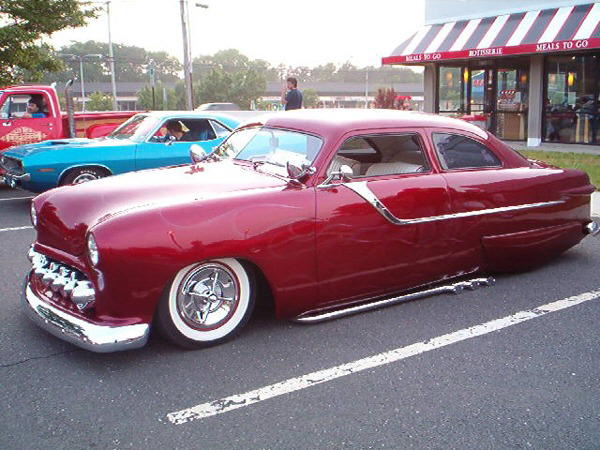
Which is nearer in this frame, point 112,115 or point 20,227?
point 20,227

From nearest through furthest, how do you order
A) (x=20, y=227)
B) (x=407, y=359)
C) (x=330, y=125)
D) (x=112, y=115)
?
1. (x=407, y=359)
2. (x=330, y=125)
3. (x=20, y=227)
4. (x=112, y=115)

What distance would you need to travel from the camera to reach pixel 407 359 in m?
3.77

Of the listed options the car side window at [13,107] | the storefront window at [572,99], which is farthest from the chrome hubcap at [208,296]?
the storefront window at [572,99]

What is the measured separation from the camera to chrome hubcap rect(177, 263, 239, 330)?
3.79m

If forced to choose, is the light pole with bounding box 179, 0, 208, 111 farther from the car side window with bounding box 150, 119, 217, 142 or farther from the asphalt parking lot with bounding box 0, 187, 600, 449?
the asphalt parking lot with bounding box 0, 187, 600, 449

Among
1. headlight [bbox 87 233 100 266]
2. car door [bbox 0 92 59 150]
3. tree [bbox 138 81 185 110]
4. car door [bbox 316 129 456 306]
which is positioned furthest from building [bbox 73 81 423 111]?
headlight [bbox 87 233 100 266]

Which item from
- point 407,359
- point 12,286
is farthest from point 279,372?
point 12,286

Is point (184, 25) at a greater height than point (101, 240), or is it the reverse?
point (184, 25)

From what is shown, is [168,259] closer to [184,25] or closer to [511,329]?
[511,329]

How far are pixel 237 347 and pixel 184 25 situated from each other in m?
25.0

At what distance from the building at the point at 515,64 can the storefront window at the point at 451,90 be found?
31 mm

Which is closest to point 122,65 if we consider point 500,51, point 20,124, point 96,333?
point 500,51

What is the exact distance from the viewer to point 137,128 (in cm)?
955

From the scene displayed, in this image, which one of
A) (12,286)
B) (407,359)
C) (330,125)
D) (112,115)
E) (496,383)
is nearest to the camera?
(496,383)
